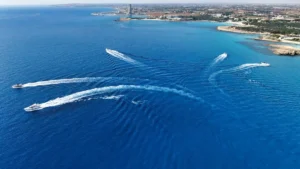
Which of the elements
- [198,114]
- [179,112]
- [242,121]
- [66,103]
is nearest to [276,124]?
[242,121]

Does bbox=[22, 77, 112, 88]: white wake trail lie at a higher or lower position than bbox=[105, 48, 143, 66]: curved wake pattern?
lower

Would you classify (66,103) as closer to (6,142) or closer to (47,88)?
(47,88)

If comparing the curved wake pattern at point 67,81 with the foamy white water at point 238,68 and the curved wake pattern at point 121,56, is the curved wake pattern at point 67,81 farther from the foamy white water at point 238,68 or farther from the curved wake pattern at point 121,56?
the foamy white water at point 238,68

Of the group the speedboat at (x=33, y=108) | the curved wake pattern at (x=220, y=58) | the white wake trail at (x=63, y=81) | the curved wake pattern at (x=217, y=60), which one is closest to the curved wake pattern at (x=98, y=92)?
the speedboat at (x=33, y=108)

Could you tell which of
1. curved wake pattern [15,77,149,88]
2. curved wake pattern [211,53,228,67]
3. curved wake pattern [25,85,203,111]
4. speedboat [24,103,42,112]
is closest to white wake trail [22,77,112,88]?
curved wake pattern [15,77,149,88]

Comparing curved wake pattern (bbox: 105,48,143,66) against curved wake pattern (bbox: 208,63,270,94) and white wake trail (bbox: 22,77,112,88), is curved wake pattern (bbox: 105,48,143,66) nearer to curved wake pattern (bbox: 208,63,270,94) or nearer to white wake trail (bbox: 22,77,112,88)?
white wake trail (bbox: 22,77,112,88)

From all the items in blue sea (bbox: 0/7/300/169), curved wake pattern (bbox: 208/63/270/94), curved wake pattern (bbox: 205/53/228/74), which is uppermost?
curved wake pattern (bbox: 205/53/228/74)

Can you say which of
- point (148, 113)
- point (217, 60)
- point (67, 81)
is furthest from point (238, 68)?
point (67, 81)

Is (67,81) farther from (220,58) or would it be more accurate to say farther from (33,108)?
(220,58)
